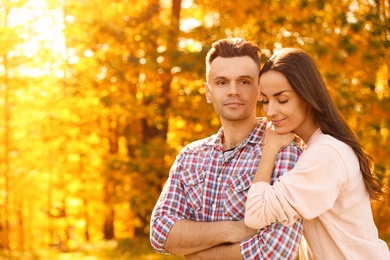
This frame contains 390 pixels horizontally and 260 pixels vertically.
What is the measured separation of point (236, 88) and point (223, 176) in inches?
18.8

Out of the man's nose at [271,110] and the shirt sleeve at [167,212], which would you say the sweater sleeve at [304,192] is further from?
the shirt sleeve at [167,212]

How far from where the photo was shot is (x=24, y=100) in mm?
16203

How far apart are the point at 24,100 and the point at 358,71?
920cm

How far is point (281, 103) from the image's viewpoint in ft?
9.96

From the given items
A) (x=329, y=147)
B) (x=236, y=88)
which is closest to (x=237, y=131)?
(x=236, y=88)

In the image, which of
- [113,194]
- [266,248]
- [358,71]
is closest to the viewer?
[266,248]

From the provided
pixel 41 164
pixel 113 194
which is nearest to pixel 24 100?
pixel 41 164

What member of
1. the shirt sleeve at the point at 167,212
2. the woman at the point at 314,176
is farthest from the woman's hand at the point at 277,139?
the shirt sleeve at the point at 167,212

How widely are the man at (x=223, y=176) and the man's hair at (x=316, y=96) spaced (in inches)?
8.5

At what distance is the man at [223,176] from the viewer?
3.07 metres

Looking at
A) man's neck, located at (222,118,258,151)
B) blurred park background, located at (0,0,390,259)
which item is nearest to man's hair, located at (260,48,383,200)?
man's neck, located at (222,118,258,151)

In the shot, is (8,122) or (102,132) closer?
(102,132)

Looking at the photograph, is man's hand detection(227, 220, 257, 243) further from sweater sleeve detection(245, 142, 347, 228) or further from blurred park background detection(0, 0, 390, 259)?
blurred park background detection(0, 0, 390, 259)

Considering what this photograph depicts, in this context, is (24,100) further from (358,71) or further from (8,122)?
(358,71)
